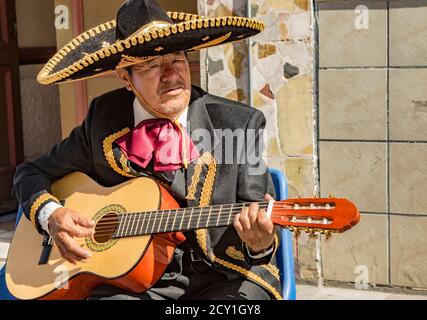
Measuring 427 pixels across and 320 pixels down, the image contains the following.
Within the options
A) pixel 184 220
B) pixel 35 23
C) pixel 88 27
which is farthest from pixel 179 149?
pixel 35 23

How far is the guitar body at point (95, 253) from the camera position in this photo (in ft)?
9.72

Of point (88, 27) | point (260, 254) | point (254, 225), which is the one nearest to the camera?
point (254, 225)

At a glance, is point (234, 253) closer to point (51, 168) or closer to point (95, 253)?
point (95, 253)

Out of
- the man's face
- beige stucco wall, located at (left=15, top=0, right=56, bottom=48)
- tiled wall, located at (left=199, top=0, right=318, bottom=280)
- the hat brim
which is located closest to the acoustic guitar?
the man's face

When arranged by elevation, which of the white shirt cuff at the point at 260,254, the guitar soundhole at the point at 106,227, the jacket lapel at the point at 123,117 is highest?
the jacket lapel at the point at 123,117

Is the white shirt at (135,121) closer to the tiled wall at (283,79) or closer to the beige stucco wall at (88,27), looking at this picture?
the tiled wall at (283,79)

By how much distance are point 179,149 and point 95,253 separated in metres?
0.50

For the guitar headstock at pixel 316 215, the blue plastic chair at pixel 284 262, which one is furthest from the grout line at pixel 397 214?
the guitar headstock at pixel 316 215

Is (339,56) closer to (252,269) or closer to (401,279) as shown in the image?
(401,279)

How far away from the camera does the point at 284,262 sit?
3279mm

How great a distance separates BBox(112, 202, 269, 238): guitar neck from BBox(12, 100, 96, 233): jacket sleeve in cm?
36

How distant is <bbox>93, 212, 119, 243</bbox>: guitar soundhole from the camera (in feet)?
10.3

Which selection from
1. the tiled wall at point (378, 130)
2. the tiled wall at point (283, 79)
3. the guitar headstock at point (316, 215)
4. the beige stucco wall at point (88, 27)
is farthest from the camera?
the beige stucco wall at point (88, 27)

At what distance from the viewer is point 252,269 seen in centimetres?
303
